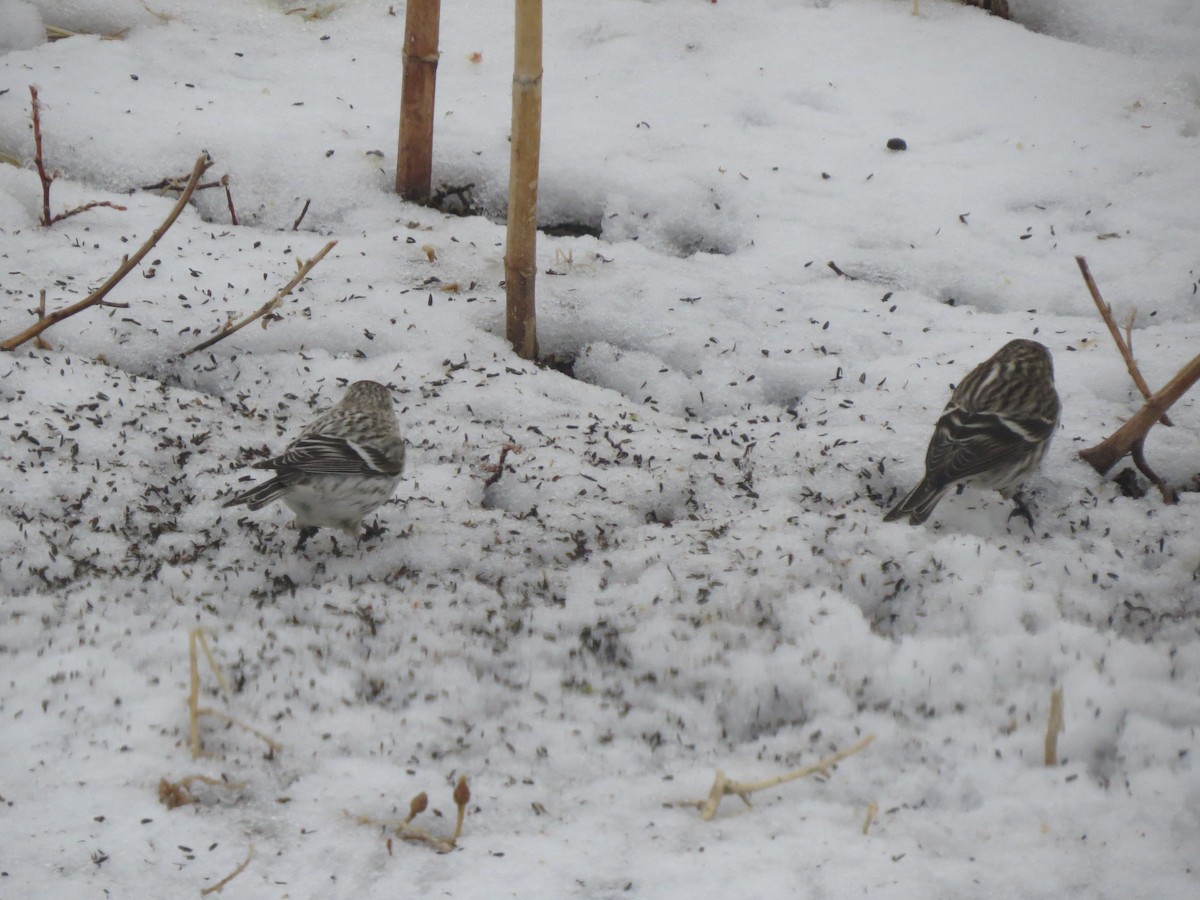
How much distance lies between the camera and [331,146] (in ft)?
21.0

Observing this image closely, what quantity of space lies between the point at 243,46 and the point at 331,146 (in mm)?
1541

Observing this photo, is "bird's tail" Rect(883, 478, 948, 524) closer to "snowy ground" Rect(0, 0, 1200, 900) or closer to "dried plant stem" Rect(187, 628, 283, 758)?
"snowy ground" Rect(0, 0, 1200, 900)

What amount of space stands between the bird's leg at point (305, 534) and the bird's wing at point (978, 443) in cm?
237

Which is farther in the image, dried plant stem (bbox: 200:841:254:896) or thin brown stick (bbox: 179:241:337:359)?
thin brown stick (bbox: 179:241:337:359)

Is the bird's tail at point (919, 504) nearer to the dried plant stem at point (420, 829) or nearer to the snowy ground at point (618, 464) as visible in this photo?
the snowy ground at point (618, 464)

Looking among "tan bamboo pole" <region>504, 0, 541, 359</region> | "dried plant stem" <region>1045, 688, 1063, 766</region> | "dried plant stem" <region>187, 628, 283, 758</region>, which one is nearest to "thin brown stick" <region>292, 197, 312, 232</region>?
"tan bamboo pole" <region>504, 0, 541, 359</region>

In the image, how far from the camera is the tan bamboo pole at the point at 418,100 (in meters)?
5.72

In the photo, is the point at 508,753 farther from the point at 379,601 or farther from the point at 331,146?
the point at 331,146

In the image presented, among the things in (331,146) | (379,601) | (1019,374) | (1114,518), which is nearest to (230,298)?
(331,146)

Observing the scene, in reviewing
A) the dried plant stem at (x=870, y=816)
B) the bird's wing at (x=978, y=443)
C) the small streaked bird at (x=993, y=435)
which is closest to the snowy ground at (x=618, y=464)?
the dried plant stem at (x=870, y=816)

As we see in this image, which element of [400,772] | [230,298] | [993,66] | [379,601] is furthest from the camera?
[993,66]

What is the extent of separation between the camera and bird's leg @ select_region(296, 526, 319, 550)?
166 inches

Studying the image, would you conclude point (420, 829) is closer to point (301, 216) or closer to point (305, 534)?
point (305, 534)

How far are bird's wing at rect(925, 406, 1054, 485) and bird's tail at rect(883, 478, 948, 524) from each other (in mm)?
49
